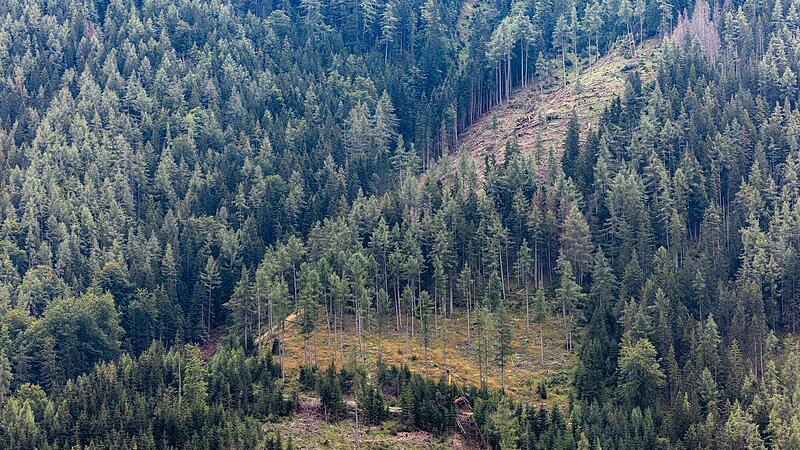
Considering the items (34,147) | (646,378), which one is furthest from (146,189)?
(646,378)

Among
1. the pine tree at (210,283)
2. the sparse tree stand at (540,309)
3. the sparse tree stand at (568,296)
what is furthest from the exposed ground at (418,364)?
the pine tree at (210,283)

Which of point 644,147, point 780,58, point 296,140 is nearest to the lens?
point 644,147

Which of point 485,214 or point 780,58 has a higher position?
point 780,58

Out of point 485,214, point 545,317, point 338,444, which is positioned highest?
point 485,214

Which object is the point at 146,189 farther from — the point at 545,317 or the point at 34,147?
the point at 545,317

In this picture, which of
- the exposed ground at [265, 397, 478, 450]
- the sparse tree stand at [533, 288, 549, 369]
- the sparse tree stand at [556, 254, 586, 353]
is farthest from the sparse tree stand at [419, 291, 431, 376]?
the exposed ground at [265, 397, 478, 450]
